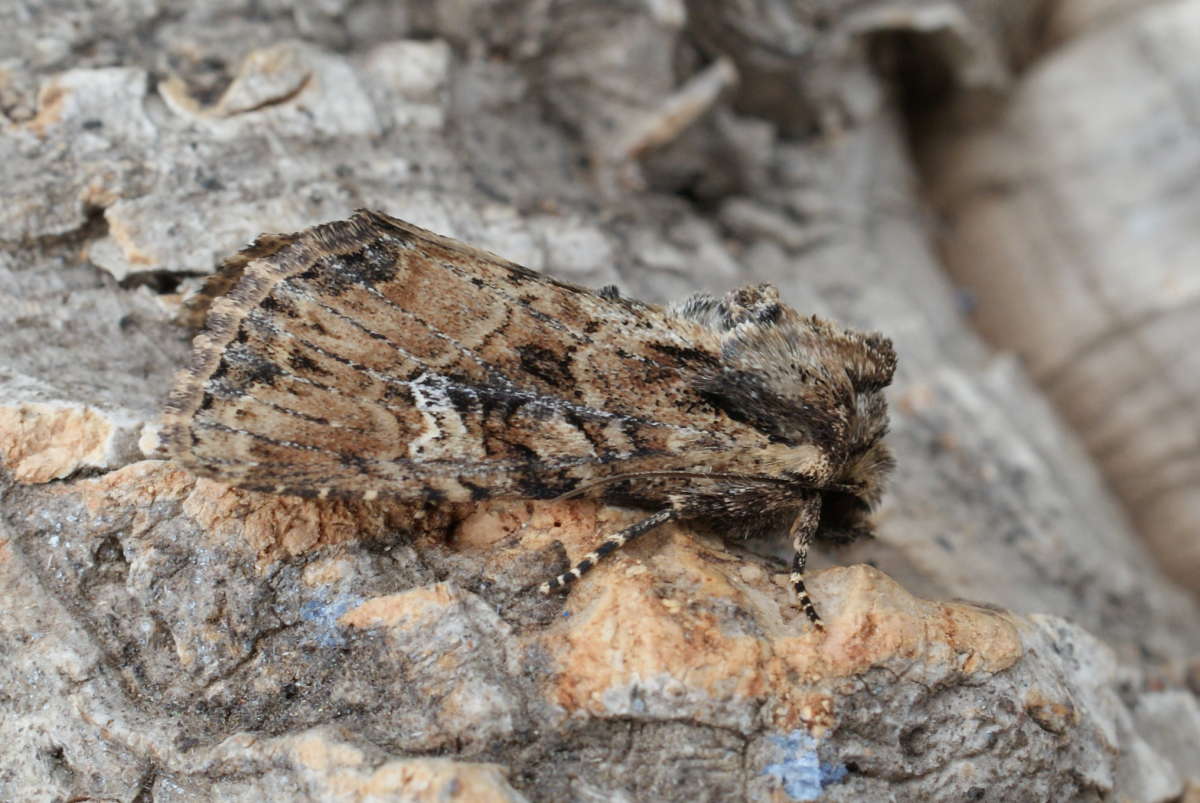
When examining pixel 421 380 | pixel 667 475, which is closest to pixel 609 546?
pixel 667 475

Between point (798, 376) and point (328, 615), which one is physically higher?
point (798, 376)

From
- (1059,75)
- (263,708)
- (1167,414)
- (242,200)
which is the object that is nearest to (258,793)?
(263,708)

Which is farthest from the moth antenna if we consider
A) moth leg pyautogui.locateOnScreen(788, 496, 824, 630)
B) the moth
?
moth leg pyautogui.locateOnScreen(788, 496, 824, 630)

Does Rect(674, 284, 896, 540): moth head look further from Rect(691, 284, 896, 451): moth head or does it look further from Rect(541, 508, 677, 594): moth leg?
Rect(541, 508, 677, 594): moth leg

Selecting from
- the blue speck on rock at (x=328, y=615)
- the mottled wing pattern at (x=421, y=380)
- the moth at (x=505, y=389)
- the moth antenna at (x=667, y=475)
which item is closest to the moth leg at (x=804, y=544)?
the moth at (x=505, y=389)

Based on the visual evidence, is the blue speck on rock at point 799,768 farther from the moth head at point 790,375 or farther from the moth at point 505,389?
the moth head at point 790,375

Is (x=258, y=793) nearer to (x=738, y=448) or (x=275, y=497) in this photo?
(x=275, y=497)

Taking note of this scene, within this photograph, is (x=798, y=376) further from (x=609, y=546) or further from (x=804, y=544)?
(x=609, y=546)
